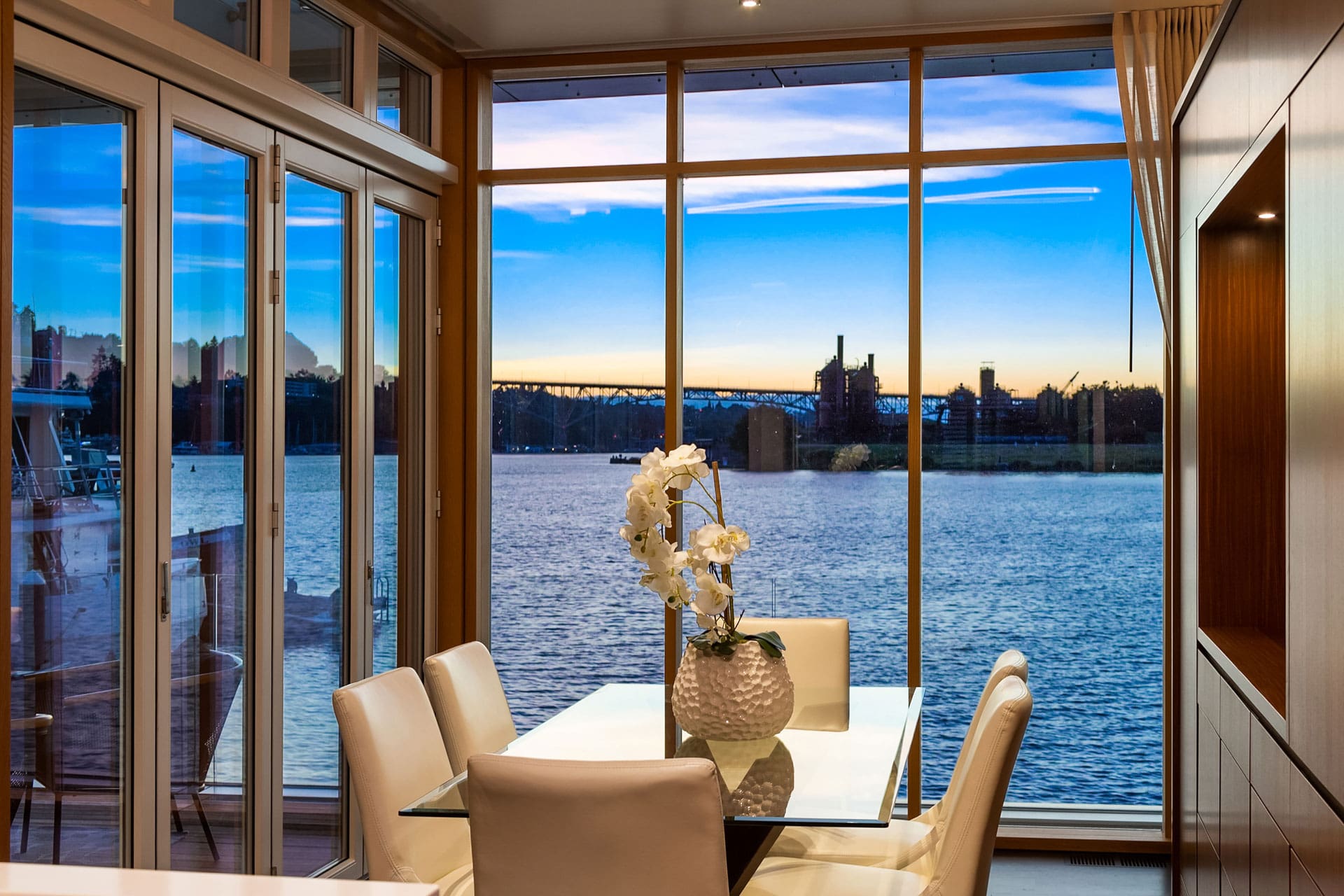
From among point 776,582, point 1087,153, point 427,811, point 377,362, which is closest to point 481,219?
point 377,362

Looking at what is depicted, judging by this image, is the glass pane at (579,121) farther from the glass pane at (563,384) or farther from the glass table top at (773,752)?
the glass table top at (773,752)

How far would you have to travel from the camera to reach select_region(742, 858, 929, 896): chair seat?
2705 mm

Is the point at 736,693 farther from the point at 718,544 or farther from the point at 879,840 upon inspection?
the point at 879,840

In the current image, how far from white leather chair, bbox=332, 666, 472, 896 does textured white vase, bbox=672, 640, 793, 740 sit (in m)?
0.64

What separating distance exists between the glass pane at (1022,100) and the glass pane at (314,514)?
2.30 metres

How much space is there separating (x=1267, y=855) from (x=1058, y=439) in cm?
224

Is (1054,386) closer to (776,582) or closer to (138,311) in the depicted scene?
(776,582)

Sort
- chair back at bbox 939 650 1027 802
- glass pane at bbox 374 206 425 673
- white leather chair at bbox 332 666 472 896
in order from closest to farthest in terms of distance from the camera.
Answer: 1. white leather chair at bbox 332 666 472 896
2. chair back at bbox 939 650 1027 802
3. glass pane at bbox 374 206 425 673

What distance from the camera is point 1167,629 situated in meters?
4.47

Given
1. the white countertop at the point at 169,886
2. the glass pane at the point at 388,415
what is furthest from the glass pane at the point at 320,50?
the white countertop at the point at 169,886

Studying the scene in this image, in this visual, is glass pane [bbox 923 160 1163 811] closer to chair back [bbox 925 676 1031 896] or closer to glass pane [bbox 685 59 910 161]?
glass pane [bbox 685 59 910 161]

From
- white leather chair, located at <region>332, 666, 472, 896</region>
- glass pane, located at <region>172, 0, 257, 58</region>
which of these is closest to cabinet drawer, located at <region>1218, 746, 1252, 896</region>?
white leather chair, located at <region>332, 666, 472, 896</region>

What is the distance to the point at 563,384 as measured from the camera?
16.4ft

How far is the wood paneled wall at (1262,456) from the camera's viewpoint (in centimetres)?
202
